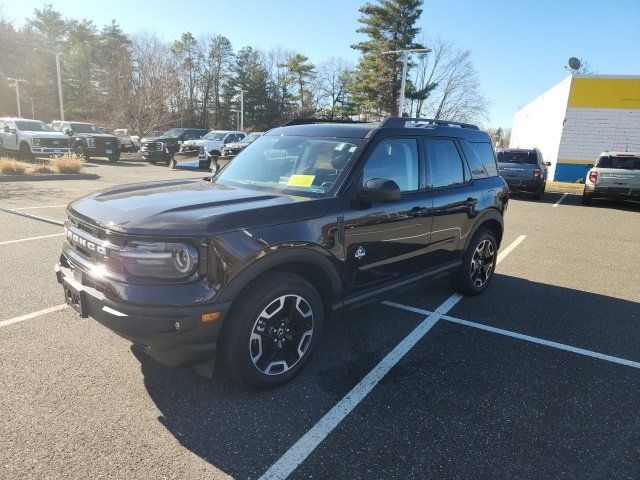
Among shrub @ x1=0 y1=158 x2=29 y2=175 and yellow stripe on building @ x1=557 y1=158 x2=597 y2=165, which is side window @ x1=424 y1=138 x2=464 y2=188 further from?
yellow stripe on building @ x1=557 y1=158 x2=597 y2=165

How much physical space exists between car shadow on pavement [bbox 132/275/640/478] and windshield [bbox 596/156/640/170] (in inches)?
442

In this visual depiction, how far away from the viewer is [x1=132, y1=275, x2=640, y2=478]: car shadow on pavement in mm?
2549

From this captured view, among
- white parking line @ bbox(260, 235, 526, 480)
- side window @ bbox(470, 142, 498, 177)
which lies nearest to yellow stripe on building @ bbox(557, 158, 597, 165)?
side window @ bbox(470, 142, 498, 177)

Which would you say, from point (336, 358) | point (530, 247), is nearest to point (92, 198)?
point (336, 358)

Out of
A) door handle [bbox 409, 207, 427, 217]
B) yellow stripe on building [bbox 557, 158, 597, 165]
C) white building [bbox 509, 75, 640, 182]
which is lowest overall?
door handle [bbox 409, 207, 427, 217]

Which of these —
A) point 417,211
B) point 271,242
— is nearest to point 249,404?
point 271,242

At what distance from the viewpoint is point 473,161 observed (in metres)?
4.91

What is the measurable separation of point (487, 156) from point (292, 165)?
8.96 ft

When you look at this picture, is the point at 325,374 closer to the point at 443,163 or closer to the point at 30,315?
the point at 443,163

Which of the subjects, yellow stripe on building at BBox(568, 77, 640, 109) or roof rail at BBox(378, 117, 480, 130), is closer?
roof rail at BBox(378, 117, 480, 130)

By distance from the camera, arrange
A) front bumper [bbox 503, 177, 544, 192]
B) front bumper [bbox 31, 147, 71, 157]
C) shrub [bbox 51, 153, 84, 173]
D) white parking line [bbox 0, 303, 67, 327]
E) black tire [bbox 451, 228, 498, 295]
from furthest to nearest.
A: front bumper [bbox 31, 147, 71, 157] → shrub [bbox 51, 153, 84, 173] → front bumper [bbox 503, 177, 544, 192] → black tire [bbox 451, 228, 498, 295] → white parking line [bbox 0, 303, 67, 327]

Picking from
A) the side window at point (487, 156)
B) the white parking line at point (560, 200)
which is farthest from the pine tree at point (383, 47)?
the side window at point (487, 156)

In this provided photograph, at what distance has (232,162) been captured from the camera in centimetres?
431

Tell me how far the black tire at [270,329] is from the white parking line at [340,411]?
1.46 feet
